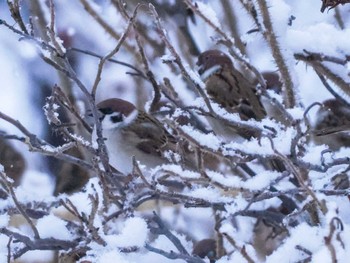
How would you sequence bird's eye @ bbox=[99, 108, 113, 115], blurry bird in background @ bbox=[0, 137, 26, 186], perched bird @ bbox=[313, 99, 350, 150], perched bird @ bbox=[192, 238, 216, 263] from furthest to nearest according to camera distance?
blurry bird in background @ bbox=[0, 137, 26, 186] < bird's eye @ bbox=[99, 108, 113, 115] < perched bird @ bbox=[313, 99, 350, 150] < perched bird @ bbox=[192, 238, 216, 263]

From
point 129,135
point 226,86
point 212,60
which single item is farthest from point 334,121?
Answer: point 129,135

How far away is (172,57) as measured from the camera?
1943 millimetres

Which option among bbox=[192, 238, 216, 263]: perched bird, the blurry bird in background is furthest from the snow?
bbox=[192, 238, 216, 263]: perched bird

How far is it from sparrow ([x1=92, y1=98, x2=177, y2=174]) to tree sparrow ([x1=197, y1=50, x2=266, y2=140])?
0.88 feet

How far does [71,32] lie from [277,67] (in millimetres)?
2094

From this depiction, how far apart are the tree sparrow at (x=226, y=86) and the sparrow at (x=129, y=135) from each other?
0.27 meters

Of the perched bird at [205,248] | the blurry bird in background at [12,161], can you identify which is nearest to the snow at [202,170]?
the blurry bird in background at [12,161]

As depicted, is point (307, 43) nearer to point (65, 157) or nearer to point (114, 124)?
point (65, 157)

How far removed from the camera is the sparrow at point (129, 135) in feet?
10.7

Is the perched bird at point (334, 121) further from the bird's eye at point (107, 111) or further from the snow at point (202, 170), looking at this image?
the bird's eye at point (107, 111)

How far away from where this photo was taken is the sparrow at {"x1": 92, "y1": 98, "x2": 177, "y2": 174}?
3261 mm

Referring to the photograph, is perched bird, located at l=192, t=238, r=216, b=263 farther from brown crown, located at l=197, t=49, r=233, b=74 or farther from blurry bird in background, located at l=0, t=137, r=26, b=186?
blurry bird in background, located at l=0, t=137, r=26, b=186

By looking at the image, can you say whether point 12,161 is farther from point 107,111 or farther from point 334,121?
point 334,121

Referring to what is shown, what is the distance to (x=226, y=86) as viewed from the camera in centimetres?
360
